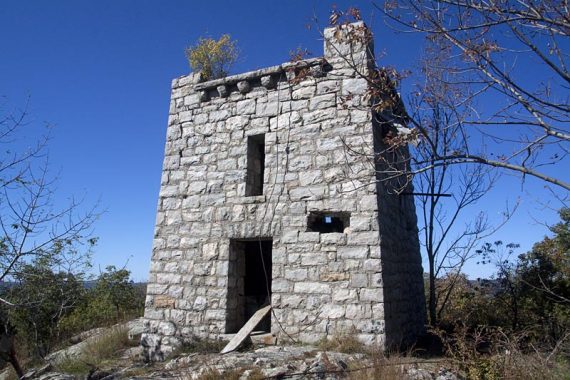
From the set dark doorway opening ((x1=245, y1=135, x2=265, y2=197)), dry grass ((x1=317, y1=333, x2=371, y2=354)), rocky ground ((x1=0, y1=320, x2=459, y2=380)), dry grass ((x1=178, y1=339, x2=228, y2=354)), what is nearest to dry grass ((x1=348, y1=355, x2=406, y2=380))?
rocky ground ((x1=0, y1=320, x2=459, y2=380))

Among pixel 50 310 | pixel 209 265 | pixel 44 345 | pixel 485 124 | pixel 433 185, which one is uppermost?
pixel 433 185

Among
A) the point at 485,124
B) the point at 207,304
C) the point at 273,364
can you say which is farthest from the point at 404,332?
the point at 485,124

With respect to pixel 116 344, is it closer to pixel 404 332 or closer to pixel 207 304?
pixel 207 304

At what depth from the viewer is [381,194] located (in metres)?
6.38

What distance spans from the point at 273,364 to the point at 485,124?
12.1ft

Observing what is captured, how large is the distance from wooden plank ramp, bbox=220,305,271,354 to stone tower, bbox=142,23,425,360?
247 mm

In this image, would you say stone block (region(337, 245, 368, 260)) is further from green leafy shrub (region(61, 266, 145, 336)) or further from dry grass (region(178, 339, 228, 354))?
green leafy shrub (region(61, 266, 145, 336))

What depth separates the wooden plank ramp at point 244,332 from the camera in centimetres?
597

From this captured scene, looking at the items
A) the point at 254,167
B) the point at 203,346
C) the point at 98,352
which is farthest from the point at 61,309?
the point at 254,167

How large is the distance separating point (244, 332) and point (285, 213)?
1.89 meters

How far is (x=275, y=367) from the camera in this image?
4.76 metres

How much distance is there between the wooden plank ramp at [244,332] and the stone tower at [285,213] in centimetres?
25

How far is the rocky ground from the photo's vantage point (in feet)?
14.6

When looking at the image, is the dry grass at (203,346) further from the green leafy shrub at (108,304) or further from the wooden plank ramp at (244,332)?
the green leafy shrub at (108,304)
